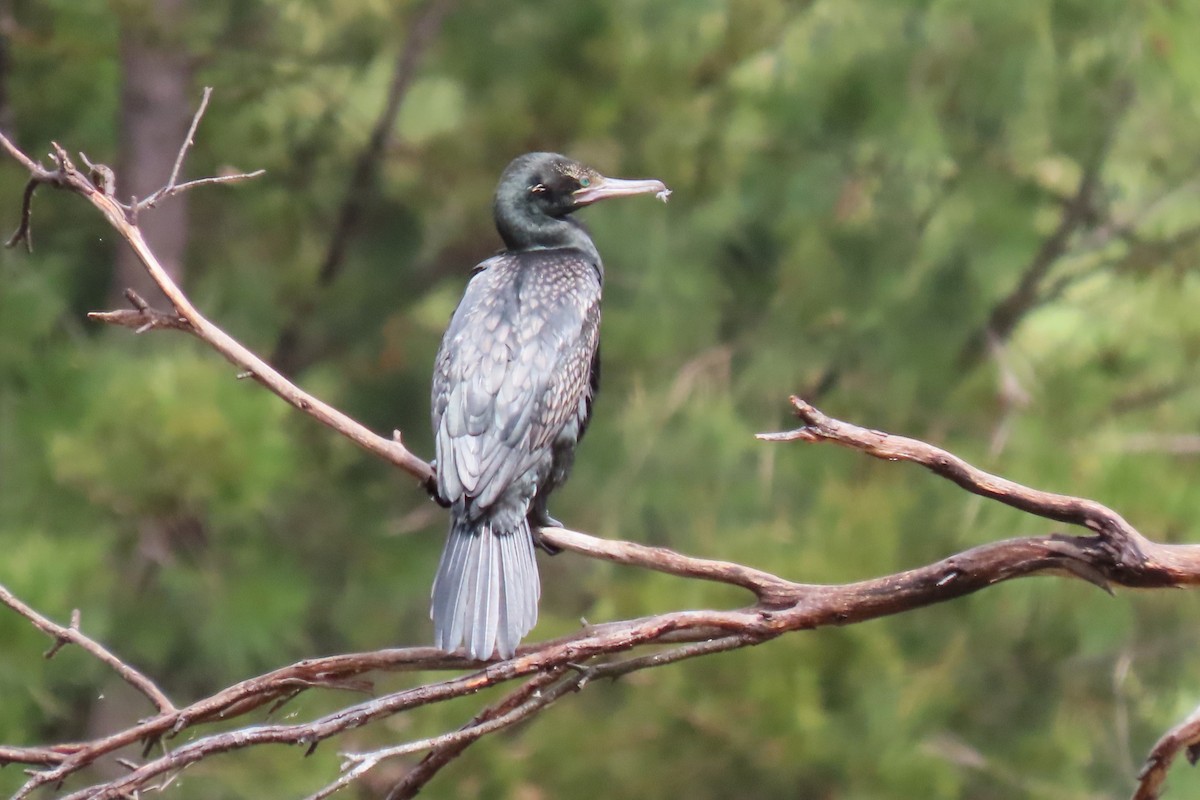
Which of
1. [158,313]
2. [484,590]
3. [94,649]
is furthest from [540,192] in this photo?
[94,649]

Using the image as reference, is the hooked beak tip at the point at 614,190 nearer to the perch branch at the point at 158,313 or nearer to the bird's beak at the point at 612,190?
the bird's beak at the point at 612,190

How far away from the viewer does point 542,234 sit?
3.35 m

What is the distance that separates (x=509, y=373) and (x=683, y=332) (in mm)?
2300

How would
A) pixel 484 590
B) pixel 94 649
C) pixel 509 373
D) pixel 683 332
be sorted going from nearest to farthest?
pixel 94 649 → pixel 484 590 → pixel 509 373 → pixel 683 332

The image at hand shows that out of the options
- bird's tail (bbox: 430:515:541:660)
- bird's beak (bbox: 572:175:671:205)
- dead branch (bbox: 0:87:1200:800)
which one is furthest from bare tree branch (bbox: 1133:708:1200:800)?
bird's beak (bbox: 572:175:671:205)

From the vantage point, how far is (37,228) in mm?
4895

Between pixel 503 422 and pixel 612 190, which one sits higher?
pixel 612 190

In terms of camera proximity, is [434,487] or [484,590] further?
[434,487]

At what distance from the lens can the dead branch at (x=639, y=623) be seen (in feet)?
6.12

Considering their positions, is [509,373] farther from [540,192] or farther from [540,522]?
[540,192]

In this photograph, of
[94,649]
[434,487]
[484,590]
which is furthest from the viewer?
[434,487]

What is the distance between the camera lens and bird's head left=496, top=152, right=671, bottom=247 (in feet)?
10.9

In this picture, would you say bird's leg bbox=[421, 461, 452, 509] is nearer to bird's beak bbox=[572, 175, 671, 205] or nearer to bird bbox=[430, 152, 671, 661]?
bird bbox=[430, 152, 671, 661]

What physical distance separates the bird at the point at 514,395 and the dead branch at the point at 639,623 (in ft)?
0.92
